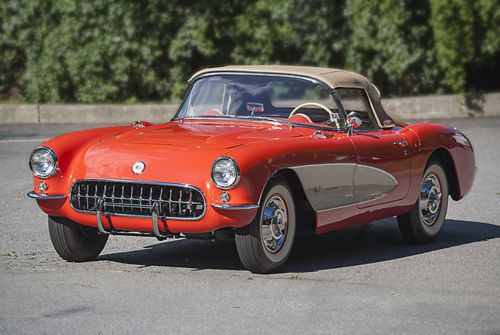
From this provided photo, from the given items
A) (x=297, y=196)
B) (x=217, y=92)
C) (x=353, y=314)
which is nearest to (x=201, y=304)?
(x=353, y=314)

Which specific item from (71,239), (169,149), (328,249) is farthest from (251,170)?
(328,249)

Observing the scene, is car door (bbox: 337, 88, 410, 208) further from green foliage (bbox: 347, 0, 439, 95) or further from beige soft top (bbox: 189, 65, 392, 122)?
green foliage (bbox: 347, 0, 439, 95)

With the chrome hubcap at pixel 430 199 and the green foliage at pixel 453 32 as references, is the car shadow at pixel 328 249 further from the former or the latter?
the green foliage at pixel 453 32

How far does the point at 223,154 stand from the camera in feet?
24.3

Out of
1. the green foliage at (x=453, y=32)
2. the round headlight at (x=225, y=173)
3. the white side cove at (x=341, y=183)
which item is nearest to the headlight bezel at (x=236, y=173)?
the round headlight at (x=225, y=173)

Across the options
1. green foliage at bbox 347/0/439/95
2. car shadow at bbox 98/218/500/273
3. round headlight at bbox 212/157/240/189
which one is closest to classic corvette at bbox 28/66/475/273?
round headlight at bbox 212/157/240/189

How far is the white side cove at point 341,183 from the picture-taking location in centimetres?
794

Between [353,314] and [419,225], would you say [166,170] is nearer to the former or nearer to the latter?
[353,314]

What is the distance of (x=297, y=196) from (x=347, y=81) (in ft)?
5.27

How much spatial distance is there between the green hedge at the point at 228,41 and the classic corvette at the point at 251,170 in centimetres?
1154

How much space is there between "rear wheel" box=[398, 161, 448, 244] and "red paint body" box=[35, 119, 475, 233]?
0.15 m

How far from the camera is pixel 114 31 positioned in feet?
70.1

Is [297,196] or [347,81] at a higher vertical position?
[347,81]

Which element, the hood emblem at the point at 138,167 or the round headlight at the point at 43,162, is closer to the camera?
the hood emblem at the point at 138,167
